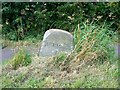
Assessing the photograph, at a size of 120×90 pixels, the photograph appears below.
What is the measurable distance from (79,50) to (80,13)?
172 centimetres

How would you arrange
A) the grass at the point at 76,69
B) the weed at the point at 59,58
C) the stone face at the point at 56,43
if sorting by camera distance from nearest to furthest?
the grass at the point at 76,69, the weed at the point at 59,58, the stone face at the point at 56,43

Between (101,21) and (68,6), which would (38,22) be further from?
(101,21)

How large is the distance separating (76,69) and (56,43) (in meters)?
0.71

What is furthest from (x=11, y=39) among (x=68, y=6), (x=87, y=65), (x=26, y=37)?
(x=87, y=65)

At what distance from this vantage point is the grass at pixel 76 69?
3.72 meters

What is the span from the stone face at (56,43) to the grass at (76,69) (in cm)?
19

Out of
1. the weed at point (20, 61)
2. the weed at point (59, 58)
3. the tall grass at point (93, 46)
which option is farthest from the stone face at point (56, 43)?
the weed at point (20, 61)

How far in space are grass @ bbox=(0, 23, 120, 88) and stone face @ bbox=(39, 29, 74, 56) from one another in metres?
0.19

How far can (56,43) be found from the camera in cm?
457

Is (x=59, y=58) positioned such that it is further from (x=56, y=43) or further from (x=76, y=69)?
(x=56, y=43)

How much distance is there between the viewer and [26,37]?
555 cm

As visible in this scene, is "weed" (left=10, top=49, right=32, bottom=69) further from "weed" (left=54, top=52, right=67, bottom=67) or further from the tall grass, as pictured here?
the tall grass

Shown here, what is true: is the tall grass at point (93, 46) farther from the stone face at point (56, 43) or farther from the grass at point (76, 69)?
the stone face at point (56, 43)

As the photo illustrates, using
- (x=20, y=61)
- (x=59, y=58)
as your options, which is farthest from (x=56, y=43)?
(x=20, y=61)
